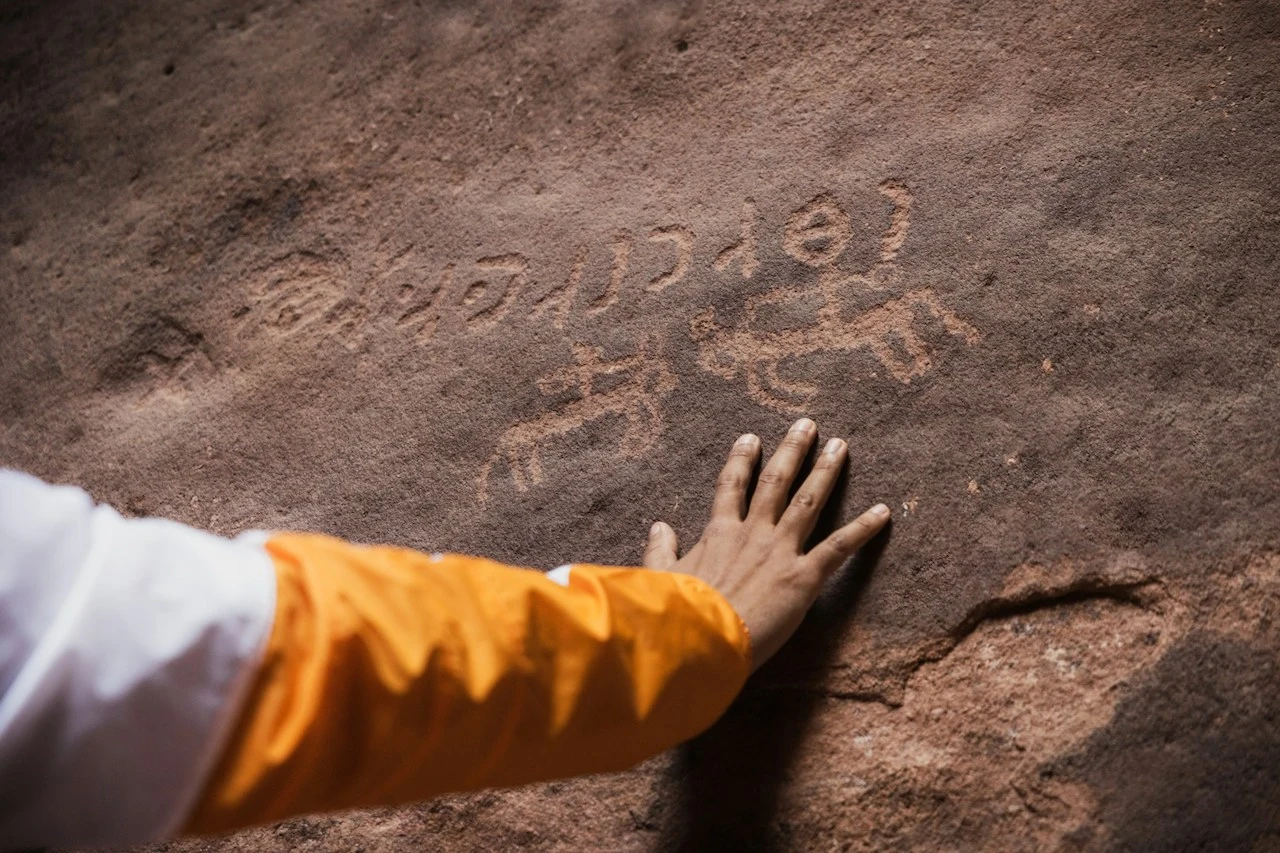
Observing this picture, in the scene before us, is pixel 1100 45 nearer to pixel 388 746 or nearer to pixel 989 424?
pixel 989 424

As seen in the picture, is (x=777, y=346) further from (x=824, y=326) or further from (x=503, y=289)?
(x=503, y=289)

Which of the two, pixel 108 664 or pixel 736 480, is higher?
pixel 108 664

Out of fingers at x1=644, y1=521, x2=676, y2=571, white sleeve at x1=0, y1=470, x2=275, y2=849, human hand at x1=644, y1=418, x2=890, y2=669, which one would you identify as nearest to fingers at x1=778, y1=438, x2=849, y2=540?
human hand at x1=644, y1=418, x2=890, y2=669

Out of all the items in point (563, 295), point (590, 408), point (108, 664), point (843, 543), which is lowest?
point (843, 543)

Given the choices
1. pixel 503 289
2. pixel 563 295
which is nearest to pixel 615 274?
pixel 563 295

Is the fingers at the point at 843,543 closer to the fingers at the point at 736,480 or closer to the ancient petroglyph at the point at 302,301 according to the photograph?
the fingers at the point at 736,480

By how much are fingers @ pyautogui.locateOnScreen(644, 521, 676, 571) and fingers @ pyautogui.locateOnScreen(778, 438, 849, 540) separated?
0.15 m

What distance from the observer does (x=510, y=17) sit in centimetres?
181

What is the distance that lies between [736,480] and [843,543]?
0.54 ft

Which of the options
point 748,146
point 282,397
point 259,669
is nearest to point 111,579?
point 259,669

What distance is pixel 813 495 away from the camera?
50.1 inches

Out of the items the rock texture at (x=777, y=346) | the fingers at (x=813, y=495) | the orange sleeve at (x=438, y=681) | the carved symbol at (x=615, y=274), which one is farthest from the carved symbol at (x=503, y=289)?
the orange sleeve at (x=438, y=681)

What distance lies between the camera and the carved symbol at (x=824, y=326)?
52.8 inches

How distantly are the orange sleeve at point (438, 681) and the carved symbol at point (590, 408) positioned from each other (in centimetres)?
44
